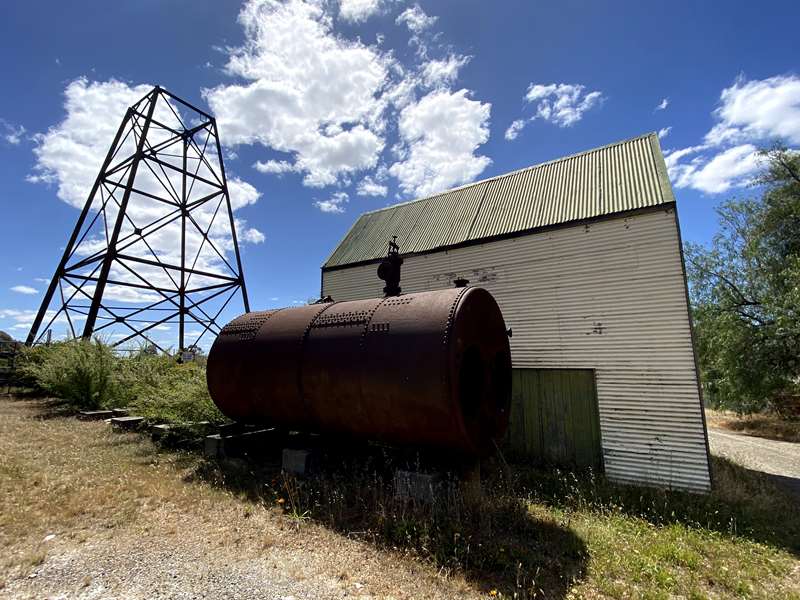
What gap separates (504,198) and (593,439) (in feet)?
23.0

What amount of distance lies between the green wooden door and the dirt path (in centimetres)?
572

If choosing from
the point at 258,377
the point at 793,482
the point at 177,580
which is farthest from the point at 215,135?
the point at 793,482

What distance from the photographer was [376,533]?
16.3 ft

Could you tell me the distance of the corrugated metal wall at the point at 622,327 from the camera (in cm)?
830

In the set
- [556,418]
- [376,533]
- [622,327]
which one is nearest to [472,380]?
[376,533]

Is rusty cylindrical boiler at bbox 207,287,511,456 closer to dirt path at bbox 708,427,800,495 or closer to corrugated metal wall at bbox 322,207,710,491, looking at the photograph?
corrugated metal wall at bbox 322,207,710,491

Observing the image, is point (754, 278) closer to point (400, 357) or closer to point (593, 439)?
point (593, 439)

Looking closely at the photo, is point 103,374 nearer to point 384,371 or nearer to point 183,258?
point 183,258

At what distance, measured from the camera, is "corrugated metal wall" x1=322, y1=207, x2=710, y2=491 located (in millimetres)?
8297

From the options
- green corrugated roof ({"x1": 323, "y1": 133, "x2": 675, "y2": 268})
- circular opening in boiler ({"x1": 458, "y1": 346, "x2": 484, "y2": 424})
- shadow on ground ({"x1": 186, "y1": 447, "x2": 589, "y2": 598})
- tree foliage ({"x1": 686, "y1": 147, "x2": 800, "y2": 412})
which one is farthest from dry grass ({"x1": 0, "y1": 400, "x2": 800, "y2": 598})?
tree foliage ({"x1": 686, "y1": 147, "x2": 800, "y2": 412})

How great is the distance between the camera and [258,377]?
7066 mm

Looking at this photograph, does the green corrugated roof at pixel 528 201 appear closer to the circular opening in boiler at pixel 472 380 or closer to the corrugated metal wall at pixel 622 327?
the corrugated metal wall at pixel 622 327

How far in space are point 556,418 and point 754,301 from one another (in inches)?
Result: 675

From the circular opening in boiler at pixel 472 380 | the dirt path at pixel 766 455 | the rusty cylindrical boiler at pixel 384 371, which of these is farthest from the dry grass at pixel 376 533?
the dirt path at pixel 766 455
